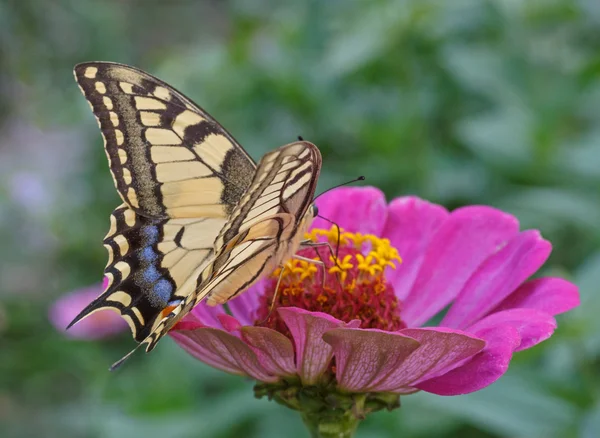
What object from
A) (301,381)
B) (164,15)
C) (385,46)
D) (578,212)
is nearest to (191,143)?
(301,381)

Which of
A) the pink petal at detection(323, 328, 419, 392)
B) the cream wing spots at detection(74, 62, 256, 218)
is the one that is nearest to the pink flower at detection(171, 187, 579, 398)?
the pink petal at detection(323, 328, 419, 392)

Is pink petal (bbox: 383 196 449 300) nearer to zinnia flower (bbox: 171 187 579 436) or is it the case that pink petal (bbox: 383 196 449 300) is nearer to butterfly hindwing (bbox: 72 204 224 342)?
zinnia flower (bbox: 171 187 579 436)

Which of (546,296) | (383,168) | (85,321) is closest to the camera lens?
(546,296)

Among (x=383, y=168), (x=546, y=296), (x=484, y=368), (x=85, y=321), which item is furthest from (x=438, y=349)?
(x=85, y=321)

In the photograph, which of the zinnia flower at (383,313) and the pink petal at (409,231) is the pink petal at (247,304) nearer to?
the zinnia flower at (383,313)

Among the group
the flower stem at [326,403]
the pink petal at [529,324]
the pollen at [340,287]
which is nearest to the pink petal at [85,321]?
the pollen at [340,287]

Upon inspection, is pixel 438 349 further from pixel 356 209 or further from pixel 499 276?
pixel 356 209
